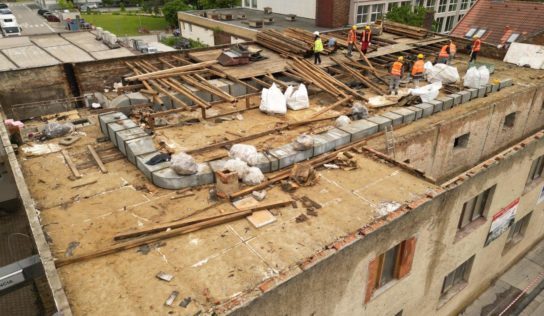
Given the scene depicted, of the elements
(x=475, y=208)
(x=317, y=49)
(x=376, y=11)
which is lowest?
(x=475, y=208)

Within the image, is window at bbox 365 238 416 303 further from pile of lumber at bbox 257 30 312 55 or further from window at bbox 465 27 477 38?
window at bbox 465 27 477 38

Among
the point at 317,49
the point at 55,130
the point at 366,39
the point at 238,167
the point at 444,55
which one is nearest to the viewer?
the point at 238,167

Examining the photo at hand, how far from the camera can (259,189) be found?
9.55 meters

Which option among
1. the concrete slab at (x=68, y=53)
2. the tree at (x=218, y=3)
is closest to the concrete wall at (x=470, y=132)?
the concrete slab at (x=68, y=53)

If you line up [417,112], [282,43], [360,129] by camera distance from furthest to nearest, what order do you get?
[282,43] → [417,112] → [360,129]

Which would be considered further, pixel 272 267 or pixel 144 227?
pixel 144 227

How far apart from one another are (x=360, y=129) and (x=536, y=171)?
9.19m

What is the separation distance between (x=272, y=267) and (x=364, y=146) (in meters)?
5.89

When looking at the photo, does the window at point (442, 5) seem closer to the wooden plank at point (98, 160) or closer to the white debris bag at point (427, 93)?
the white debris bag at point (427, 93)

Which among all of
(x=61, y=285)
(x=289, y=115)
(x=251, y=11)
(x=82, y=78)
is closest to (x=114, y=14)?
(x=251, y=11)

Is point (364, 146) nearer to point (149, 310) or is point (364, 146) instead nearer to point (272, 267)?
point (272, 267)

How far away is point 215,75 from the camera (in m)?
16.9

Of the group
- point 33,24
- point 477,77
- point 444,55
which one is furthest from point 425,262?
Result: point 33,24

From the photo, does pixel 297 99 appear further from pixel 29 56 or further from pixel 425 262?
pixel 29 56
